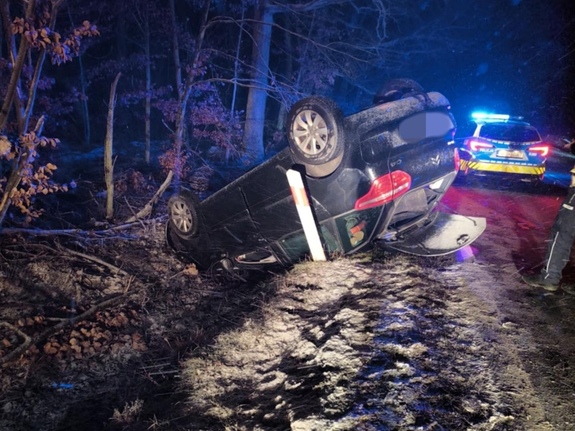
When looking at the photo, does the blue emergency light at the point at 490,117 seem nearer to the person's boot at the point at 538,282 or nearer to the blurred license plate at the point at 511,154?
the blurred license plate at the point at 511,154

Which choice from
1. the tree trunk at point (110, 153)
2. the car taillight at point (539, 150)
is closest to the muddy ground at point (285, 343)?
the tree trunk at point (110, 153)

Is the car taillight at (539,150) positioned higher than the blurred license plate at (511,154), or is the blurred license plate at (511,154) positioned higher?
the car taillight at (539,150)

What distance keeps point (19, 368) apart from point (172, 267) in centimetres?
229

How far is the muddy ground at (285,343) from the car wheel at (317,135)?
48.2 inches

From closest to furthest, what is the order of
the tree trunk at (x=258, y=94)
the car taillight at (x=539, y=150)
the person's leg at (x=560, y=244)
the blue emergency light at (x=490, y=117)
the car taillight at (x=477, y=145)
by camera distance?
the person's leg at (x=560, y=244) → the car taillight at (x=539, y=150) → the car taillight at (x=477, y=145) → the blue emergency light at (x=490, y=117) → the tree trunk at (x=258, y=94)

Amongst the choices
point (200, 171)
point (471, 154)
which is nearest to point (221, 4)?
point (200, 171)

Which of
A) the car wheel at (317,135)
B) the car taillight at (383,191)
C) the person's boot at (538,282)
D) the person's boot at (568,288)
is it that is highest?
the car wheel at (317,135)

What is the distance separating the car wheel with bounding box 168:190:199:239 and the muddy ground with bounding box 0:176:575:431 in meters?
0.55

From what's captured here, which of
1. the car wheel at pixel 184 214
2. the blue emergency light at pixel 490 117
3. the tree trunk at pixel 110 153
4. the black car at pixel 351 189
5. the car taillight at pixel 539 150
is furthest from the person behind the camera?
the blue emergency light at pixel 490 117

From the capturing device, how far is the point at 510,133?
8.12 m

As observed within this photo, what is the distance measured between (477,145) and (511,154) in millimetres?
695

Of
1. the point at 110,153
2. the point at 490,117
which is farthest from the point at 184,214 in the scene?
the point at 490,117

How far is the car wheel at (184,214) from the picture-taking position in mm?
4957

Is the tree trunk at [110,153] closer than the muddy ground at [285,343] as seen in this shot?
No
